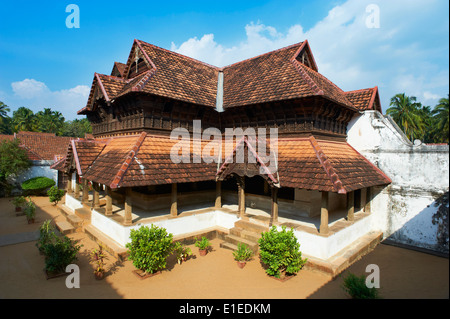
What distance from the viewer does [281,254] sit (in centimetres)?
690

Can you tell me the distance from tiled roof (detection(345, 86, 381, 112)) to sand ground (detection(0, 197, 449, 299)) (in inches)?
253

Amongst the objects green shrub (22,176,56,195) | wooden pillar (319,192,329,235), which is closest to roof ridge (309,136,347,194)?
wooden pillar (319,192,329,235)

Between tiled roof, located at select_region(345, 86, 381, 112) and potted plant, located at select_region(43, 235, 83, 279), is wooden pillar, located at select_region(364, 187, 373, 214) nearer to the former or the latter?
tiled roof, located at select_region(345, 86, 381, 112)

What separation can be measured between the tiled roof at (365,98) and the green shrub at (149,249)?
10.2m

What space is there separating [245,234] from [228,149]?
407 cm

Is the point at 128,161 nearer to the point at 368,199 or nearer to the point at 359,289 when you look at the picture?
the point at 359,289

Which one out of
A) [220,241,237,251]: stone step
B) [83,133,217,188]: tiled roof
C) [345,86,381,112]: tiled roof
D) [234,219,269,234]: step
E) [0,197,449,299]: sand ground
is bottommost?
[0,197,449,299]: sand ground

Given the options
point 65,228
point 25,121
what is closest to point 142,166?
point 65,228

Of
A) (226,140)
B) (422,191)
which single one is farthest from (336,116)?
(226,140)

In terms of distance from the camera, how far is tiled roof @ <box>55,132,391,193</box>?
25.7 feet

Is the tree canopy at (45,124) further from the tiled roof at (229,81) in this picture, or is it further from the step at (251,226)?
the step at (251,226)

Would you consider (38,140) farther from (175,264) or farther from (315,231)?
(315,231)
